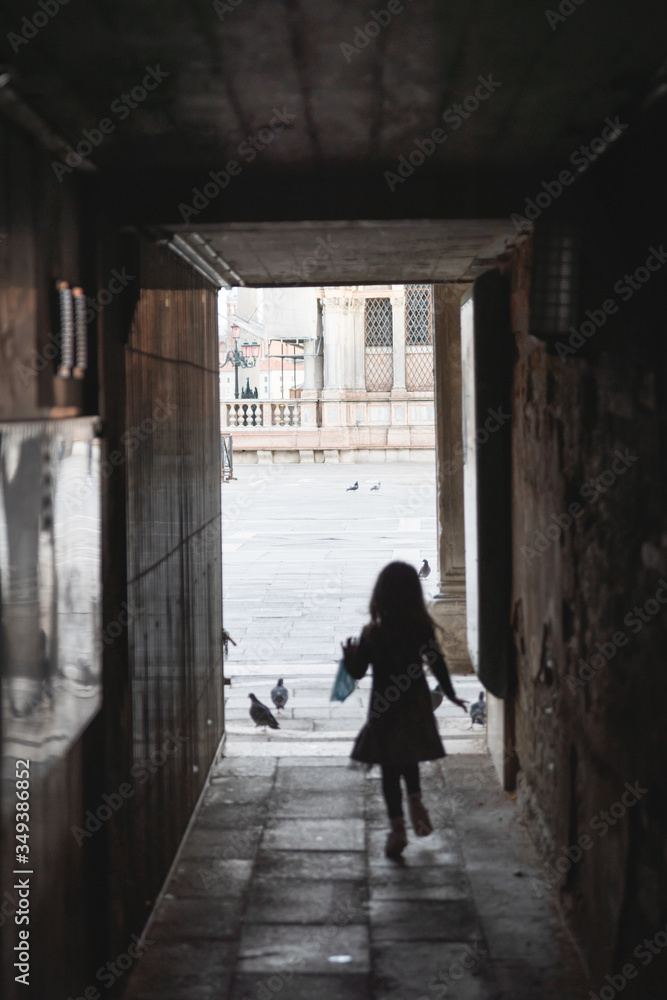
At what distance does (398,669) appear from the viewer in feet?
16.2

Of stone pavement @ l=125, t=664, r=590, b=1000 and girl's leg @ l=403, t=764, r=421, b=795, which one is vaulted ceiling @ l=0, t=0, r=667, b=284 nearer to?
girl's leg @ l=403, t=764, r=421, b=795

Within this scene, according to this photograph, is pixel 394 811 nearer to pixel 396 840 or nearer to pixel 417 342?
pixel 396 840

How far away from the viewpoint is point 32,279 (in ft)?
9.70

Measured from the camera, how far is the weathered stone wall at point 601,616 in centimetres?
311

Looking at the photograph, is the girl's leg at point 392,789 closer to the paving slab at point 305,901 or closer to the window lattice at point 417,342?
the paving slab at point 305,901

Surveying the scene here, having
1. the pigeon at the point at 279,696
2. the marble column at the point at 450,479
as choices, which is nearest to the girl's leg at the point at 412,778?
the pigeon at the point at 279,696

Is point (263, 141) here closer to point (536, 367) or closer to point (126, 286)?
point (126, 286)

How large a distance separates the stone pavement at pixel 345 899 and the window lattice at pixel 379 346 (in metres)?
31.6

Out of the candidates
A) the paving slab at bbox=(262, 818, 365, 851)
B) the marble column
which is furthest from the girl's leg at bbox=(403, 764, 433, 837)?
the marble column

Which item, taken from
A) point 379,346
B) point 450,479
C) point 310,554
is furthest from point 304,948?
point 379,346

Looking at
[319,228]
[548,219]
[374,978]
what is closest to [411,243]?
[319,228]

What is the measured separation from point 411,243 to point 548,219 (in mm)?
1246

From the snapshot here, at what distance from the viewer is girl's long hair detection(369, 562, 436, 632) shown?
4.95 meters

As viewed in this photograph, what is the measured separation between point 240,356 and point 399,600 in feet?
141
